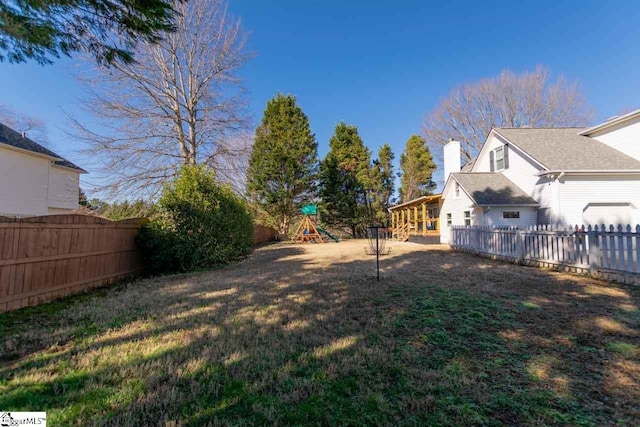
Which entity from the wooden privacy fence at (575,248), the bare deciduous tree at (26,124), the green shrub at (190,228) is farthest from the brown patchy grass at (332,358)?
the bare deciduous tree at (26,124)

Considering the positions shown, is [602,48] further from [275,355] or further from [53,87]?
[53,87]

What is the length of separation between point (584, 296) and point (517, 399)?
406cm

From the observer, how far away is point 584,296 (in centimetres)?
484

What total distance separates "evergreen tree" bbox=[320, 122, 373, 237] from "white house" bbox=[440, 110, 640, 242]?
10.5 meters

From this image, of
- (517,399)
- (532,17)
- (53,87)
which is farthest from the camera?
(532,17)

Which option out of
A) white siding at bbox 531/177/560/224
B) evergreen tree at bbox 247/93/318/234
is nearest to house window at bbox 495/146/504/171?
white siding at bbox 531/177/560/224

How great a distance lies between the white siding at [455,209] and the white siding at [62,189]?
20.4 m

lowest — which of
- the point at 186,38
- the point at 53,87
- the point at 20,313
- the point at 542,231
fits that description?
the point at 20,313

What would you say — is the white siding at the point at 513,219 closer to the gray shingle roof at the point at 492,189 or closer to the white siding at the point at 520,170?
the gray shingle roof at the point at 492,189

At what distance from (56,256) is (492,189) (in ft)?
53.4

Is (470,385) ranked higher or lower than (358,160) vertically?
lower

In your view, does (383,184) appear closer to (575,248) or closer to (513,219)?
(513,219)

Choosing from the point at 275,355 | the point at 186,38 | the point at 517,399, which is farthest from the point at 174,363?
the point at 186,38

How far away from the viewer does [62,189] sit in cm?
1595
